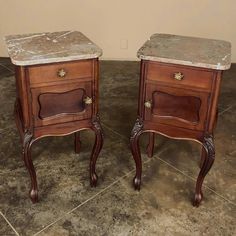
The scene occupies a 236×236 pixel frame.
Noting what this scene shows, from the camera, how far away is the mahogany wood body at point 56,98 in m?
1.60

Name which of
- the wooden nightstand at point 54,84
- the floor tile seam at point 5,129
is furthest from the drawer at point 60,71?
the floor tile seam at point 5,129

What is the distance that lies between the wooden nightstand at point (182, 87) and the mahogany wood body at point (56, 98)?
248 millimetres

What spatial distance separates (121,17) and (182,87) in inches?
87.6

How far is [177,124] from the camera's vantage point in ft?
5.74

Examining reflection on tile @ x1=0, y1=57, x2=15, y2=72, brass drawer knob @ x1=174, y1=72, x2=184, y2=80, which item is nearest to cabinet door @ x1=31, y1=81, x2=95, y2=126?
brass drawer knob @ x1=174, y1=72, x2=184, y2=80

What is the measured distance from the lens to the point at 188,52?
1676mm

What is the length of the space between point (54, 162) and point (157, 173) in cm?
65

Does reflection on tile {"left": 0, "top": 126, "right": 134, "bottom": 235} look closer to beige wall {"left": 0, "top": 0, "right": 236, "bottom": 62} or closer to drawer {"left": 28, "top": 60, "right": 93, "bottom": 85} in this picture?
drawer {"left": 28, "top": 60, "right": 93, "bottom": 85}

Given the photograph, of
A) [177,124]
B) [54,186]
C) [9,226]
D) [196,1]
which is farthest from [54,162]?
[196,1]

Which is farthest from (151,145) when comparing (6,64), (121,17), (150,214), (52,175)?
(6,64)

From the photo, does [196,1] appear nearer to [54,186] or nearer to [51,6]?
[51,6]

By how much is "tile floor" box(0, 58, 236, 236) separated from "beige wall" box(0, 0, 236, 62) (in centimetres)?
133

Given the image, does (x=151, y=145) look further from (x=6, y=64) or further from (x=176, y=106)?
(x=6, y=64)

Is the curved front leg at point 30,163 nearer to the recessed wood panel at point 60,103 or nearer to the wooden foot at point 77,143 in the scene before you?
the recessed wood panel at point 60,103
